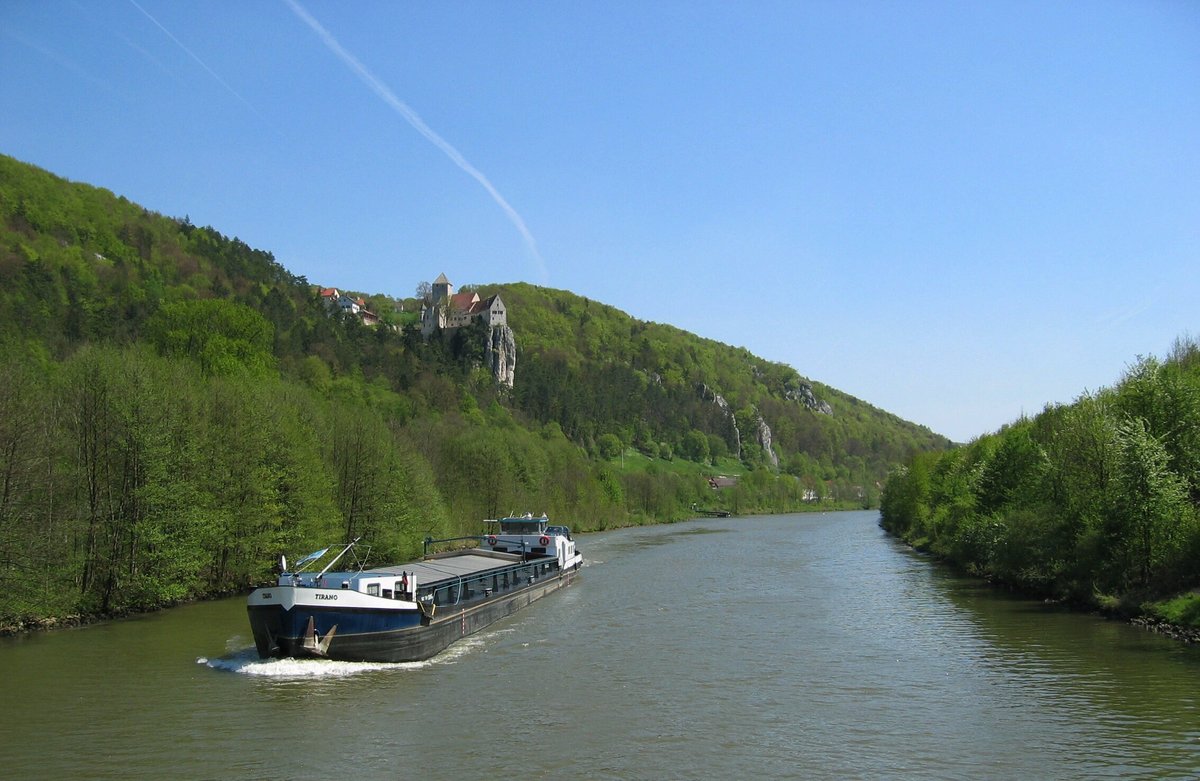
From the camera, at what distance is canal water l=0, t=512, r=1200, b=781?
2027cm

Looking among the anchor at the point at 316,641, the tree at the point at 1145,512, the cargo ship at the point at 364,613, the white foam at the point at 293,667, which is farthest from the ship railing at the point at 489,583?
the tree at the point at 1145,512

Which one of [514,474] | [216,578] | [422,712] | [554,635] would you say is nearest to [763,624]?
[554,635]

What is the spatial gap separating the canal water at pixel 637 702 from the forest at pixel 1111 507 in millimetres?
2826

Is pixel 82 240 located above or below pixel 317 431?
above

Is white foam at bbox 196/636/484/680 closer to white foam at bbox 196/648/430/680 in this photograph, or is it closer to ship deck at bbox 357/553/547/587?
white foam at bbox 196/648/430/680

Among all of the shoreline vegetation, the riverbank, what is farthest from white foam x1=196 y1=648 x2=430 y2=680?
the riverbank

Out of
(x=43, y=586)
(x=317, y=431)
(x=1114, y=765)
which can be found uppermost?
(x=317, y=431)

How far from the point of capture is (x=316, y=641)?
96.4 ft

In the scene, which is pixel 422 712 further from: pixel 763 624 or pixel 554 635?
pixel 763 624

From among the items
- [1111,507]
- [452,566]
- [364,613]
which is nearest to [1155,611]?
[1111,507]

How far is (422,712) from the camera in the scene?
2461 cm

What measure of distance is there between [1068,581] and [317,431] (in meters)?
45.2

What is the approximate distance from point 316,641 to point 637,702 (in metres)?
10.6

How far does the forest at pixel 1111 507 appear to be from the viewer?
37562 mm
